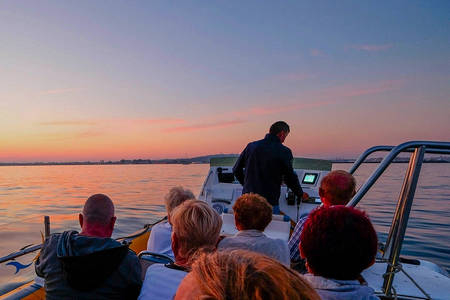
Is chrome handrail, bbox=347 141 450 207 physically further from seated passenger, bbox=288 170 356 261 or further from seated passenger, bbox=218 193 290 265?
seated passenger, bbox=218 193 290 265

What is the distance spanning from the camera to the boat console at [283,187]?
6.03 metres

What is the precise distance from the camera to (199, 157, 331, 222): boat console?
603 centimetres

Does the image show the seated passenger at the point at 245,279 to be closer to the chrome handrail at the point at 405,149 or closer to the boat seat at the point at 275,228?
the chrome handrail at the point at 405,149

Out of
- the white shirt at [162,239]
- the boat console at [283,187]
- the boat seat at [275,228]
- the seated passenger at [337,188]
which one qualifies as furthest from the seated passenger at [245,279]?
the boat console at [283,187]

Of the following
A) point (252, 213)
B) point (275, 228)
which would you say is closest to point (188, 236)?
point (252, 213)

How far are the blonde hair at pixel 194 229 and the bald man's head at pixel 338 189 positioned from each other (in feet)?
3.31

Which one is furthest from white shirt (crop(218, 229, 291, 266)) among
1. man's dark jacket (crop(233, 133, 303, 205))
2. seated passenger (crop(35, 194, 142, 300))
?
man's dark jacket (crop(233, 133, 303, 205))

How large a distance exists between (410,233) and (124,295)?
855 centimetres

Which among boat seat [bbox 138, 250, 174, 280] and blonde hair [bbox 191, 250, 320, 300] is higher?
blonde hair [bbox 191, 250, 320, 300]

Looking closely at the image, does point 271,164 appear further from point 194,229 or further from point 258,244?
point 194,229

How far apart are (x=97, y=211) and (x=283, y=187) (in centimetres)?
466

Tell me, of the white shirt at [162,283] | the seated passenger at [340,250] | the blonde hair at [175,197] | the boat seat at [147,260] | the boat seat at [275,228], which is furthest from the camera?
the boat seat at [275,228]

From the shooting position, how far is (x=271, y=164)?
4020 millimetres

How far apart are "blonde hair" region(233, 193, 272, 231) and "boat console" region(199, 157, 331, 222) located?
3.44 metres
